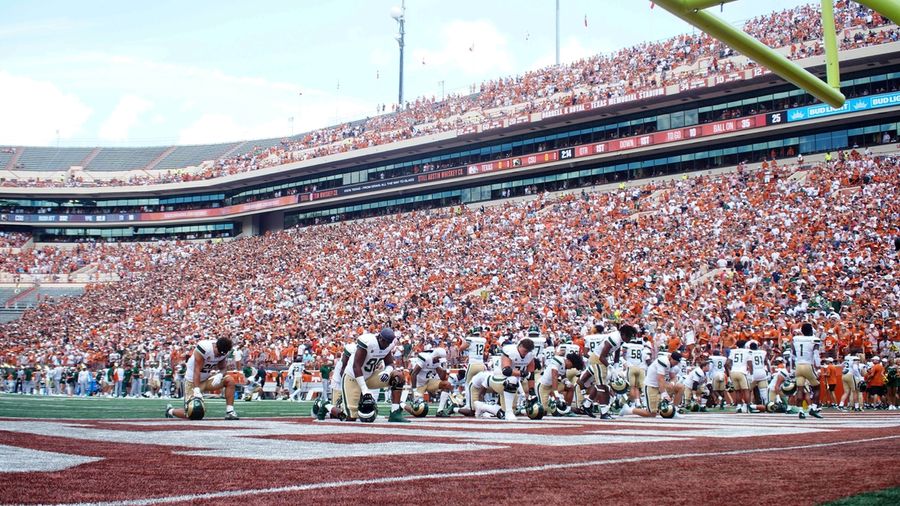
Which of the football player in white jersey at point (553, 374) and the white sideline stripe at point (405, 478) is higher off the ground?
the football player in white jersey at point (553, 374)

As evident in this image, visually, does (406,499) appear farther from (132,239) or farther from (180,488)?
(132,239)

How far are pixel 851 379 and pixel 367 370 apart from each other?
13.4 meters

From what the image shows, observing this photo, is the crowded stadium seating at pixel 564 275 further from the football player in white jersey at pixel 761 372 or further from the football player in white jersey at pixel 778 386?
the football player in white jersey at pixel 761 372

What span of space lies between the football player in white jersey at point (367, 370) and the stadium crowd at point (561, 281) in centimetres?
368

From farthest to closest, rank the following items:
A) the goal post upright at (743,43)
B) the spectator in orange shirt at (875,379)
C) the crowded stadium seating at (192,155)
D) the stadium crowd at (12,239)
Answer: the crowded stadium seating at (192,155), the stadium crowd at (12,239), the spectator in orange shirt at (875,379), the goal post upright at (743,43)

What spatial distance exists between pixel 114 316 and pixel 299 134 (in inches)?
890

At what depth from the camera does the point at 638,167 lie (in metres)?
40.7

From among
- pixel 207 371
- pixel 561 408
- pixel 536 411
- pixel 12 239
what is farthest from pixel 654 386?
pixel 12 239

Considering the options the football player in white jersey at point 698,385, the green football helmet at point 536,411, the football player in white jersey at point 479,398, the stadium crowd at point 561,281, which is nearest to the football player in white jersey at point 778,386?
the football player in white jersey at point 698,385

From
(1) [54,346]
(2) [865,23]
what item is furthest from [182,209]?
(2) [865,23]

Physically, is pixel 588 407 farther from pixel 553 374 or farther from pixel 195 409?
pixel 195 409

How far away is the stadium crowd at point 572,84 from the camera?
116 feet

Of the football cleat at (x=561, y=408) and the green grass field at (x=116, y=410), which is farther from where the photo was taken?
the green grass field at (x=116, y=410)

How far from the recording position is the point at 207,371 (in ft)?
38.5
